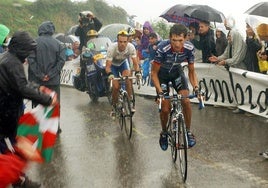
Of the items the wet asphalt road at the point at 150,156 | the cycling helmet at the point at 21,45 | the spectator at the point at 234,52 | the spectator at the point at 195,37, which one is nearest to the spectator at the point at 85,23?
the spectator at the point at 195,37

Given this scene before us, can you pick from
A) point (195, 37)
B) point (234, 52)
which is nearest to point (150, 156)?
point (234, 52)

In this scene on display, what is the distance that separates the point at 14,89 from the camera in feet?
15.7

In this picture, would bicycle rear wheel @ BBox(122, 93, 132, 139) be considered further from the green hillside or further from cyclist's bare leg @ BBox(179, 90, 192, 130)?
the green hillside

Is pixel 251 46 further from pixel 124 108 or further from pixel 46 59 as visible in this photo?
pixel 46 59

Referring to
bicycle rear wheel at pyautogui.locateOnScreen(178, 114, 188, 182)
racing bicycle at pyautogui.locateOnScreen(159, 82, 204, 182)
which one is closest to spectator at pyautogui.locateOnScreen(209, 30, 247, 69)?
racing bicycle at pyautogui.locateOnScreen(159, 82, 204, 182)

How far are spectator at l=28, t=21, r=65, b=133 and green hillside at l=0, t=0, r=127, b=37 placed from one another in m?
48.1

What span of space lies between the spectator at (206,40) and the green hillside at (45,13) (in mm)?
46047

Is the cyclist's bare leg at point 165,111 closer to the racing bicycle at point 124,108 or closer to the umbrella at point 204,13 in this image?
the racing bicycle at point 124,108

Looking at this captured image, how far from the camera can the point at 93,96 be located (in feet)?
41.3

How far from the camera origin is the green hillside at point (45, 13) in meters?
57.2

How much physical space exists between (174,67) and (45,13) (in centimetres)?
5824

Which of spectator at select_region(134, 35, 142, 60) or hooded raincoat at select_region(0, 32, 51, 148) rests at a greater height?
hooded raincoat at select_region(0, 32, 51, 148)

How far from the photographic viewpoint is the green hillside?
188ft

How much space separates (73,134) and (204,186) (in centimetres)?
393
